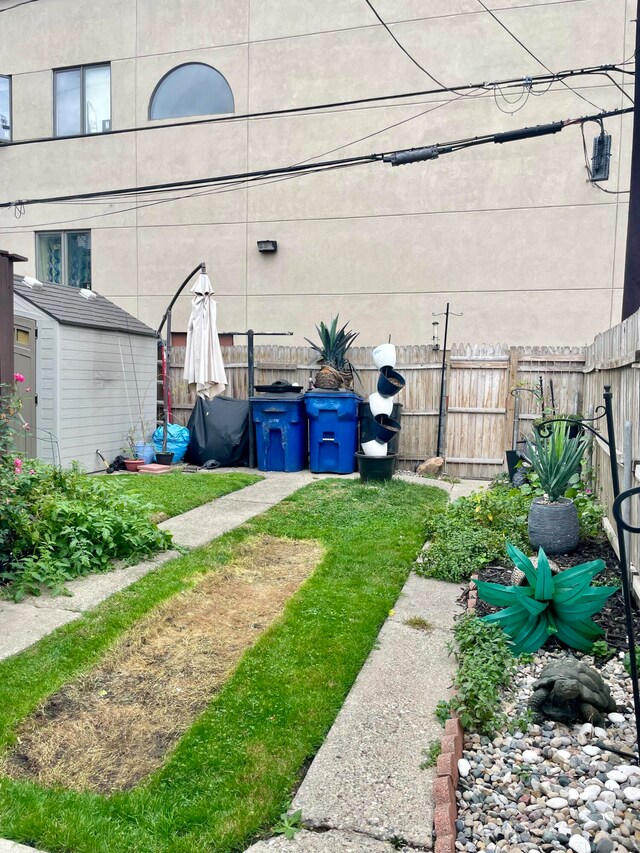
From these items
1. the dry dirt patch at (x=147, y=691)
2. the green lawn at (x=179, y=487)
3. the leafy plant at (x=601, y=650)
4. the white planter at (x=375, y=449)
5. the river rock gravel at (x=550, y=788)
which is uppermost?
the white planter at (x=375, y=449)

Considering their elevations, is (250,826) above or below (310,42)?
below

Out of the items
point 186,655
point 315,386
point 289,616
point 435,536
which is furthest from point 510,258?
point 186,655

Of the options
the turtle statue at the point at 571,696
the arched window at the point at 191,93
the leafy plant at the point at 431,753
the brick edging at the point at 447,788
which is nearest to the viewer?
the brick edging at the point at 447,788

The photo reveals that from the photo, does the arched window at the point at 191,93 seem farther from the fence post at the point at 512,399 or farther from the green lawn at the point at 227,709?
the green lawn at the point at 227,709

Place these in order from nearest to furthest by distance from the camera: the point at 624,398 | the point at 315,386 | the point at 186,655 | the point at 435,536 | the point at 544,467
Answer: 1. the point at 186,655
2. the point at 624,398
3. the point at 544,467
4. the point at 435,536
5. the point at 315,386

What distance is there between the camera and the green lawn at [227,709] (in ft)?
7.55

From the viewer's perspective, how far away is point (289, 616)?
166 inches

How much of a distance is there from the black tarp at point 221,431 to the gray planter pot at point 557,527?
6020 mm

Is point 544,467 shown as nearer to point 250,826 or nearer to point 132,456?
point 250,826

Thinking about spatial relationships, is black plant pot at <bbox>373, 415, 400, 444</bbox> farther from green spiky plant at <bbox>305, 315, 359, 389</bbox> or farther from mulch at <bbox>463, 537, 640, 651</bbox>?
mulch at <bbox>463, 537, 640, 651</bbox>

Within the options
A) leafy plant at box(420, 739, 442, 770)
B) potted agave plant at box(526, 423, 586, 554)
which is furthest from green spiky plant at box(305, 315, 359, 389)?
leafy plant at box(420, 739, 442, 770)

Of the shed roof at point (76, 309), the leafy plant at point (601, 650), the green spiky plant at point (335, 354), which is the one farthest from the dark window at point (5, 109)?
the leafy plant at point (601, 650)

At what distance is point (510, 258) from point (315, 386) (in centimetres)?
378

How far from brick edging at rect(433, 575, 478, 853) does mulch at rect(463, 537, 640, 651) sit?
116 centimetres
